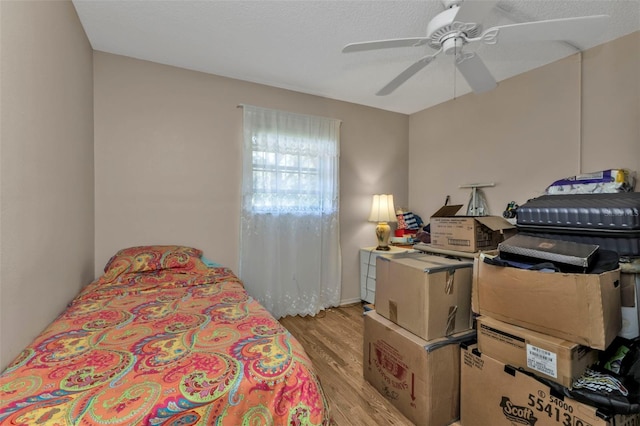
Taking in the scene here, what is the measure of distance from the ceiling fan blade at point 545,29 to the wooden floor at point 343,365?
2.13 metres

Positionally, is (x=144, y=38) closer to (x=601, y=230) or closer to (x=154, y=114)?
(x=154, y=114)

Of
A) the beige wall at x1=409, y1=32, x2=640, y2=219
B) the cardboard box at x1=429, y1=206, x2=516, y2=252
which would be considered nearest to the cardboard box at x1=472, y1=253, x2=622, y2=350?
the cardboard box at x1=429, y1=206, x2=516, y2=252

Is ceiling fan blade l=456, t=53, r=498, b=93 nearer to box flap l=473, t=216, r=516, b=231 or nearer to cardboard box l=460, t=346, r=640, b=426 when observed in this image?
box flap l=473, t=216, r=516, b=231

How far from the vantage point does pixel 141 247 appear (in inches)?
94.9

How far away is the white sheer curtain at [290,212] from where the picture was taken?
A: 2945 mm

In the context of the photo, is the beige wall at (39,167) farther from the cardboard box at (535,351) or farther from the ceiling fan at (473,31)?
the cardboard box at (535,351)

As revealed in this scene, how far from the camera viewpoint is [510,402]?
4.33ft

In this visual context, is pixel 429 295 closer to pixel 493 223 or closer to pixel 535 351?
pixel 535 351

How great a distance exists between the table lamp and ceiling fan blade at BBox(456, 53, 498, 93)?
1.67 metres

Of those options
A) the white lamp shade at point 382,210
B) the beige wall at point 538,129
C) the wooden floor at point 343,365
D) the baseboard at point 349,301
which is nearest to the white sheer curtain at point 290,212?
the baseboard at point 349,301

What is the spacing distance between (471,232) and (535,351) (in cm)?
81

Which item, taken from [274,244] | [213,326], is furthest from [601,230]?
[274,244]

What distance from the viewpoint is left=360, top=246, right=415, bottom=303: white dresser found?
3.37 metres

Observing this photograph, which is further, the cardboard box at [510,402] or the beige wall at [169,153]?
the beige wall at [169,153]
